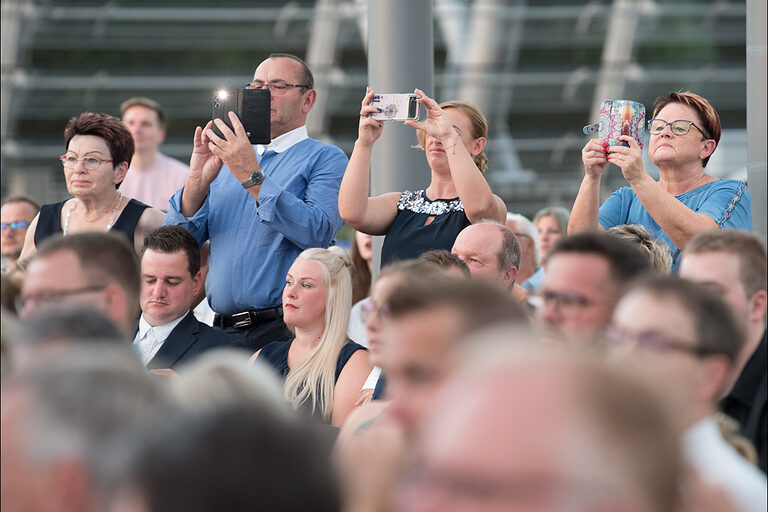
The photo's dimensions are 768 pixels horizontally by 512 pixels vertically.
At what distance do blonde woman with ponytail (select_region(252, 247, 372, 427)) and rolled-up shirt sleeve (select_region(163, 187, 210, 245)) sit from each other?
0.59 meters

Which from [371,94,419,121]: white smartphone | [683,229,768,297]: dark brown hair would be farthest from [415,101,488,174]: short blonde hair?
[683,229,768,297]: dark brown hair

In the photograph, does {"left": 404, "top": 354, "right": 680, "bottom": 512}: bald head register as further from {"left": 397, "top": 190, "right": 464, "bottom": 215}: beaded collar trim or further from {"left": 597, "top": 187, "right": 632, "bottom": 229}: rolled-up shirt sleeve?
{"left": 597, "top": 187, "right": 632, "bottom": 229}: rolled-up shirt sleeve

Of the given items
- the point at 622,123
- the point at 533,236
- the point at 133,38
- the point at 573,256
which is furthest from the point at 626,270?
the point at 133,38

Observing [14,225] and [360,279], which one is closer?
[360,279]

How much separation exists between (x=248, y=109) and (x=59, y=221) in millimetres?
1072

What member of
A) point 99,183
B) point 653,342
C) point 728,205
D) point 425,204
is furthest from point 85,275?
point 728,205

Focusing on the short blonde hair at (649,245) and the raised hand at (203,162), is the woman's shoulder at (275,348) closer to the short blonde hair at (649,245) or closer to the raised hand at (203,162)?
the raised hand at (203,162)

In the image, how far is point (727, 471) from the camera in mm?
1916

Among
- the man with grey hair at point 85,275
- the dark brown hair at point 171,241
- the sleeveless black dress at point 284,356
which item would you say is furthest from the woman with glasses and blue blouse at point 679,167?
the man with grey hair at point 85,275

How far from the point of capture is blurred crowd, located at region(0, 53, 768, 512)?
3.49ft

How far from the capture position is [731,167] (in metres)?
12.0

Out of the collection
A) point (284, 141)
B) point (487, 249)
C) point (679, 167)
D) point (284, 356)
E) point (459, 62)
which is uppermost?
point (459, 62)

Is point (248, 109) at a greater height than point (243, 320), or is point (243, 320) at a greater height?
point (248, 109)

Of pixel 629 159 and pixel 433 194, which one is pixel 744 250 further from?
pixel 433 194
